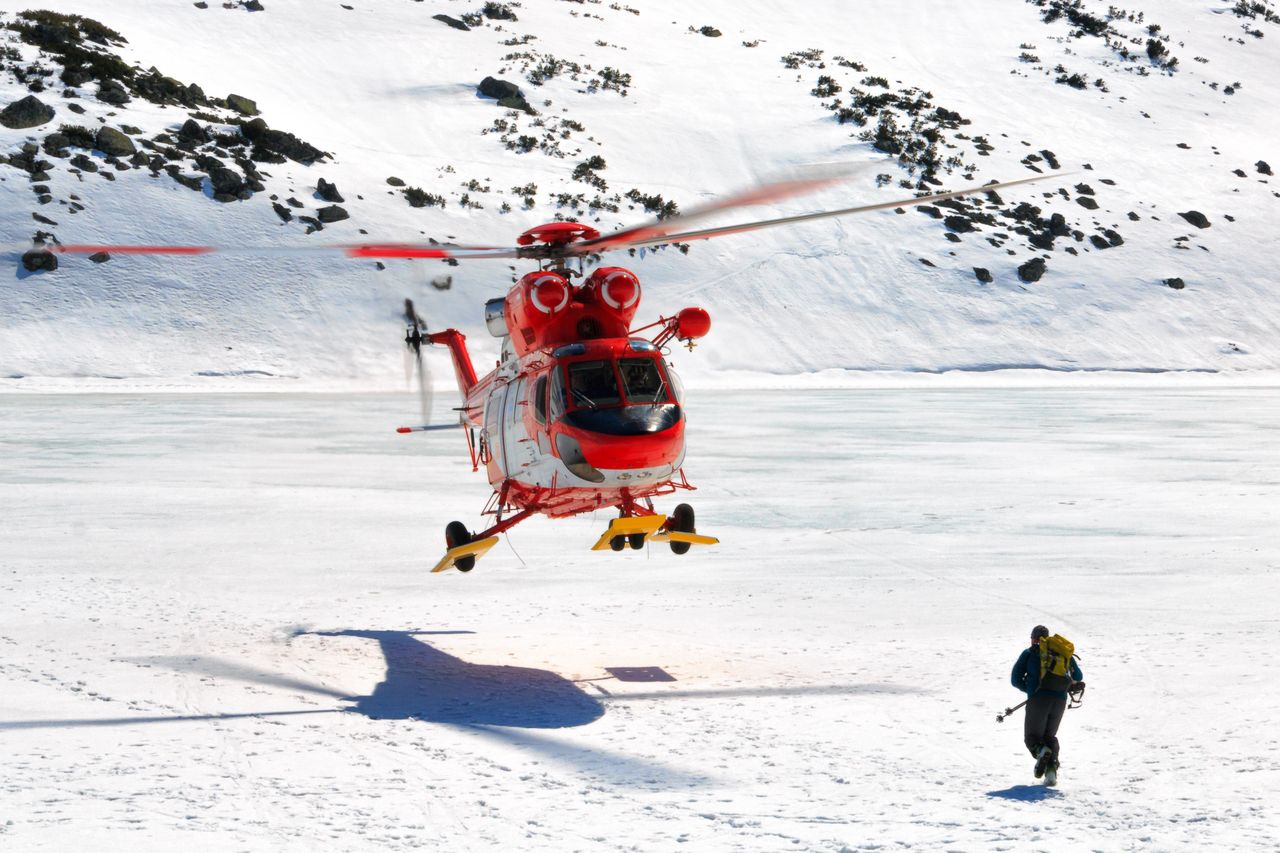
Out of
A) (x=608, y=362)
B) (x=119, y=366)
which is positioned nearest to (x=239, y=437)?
(x=119, y=366)

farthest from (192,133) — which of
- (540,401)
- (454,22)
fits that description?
(540,401)

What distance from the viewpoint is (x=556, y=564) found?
19.7 m

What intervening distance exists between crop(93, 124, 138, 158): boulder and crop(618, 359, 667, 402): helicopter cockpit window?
52.7 metres

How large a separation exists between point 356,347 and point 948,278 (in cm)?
2875

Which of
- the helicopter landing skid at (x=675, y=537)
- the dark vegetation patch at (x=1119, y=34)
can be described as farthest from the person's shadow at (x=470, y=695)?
the dark vegetation patch at (x=1119, y=34)

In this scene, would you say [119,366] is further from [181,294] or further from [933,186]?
[933,186]

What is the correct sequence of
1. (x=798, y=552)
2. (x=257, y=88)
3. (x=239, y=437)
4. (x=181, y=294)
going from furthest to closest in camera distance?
(x=257, y=88) < (x=181, y=294) < (x=239, y=437) < (x=798, y=552)

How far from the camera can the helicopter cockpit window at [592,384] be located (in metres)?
12.6

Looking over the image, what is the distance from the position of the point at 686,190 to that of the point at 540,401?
54.7m

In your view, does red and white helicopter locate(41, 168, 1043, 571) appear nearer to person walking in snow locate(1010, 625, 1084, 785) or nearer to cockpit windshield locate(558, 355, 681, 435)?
cockpit windshield locate(558, 355, 681, 435)

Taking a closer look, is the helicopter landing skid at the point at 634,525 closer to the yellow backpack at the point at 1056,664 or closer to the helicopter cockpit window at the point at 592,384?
the helicopter cockpit window at the point at 592,384

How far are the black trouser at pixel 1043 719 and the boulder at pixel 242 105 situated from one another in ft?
201

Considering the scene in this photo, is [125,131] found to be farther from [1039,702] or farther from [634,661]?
[1039,702]

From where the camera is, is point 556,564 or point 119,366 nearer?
point 556,564
